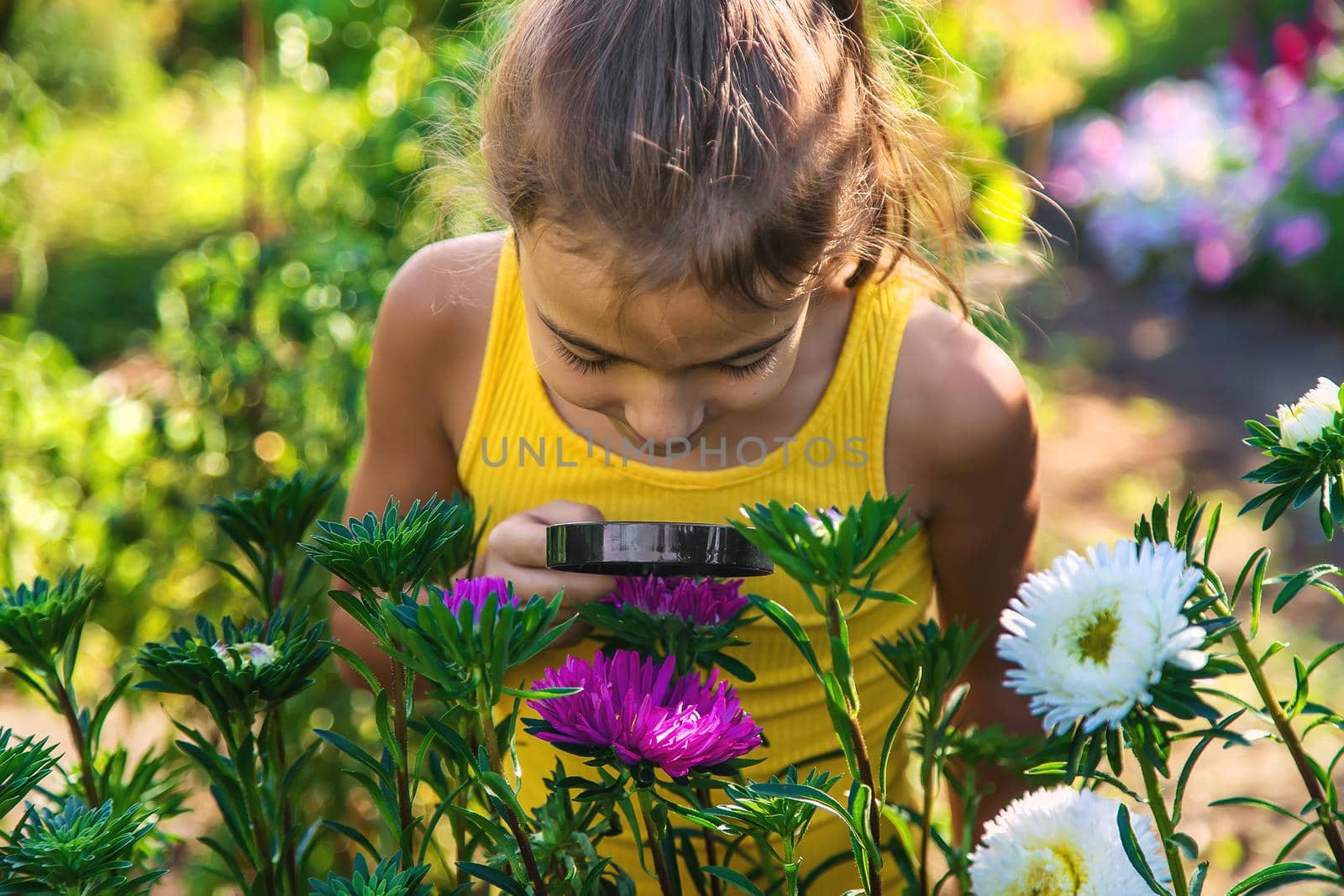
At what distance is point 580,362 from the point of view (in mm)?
993

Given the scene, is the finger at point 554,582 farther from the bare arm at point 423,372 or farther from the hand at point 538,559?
the bare arm at point 423,372

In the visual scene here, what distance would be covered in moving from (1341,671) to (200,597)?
2.48m

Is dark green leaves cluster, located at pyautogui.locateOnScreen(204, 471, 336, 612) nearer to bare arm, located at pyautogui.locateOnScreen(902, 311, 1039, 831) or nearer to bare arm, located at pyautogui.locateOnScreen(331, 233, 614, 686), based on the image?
bare arm, located at pyautogui.locateOnScreen(331, 233, 614, 686)

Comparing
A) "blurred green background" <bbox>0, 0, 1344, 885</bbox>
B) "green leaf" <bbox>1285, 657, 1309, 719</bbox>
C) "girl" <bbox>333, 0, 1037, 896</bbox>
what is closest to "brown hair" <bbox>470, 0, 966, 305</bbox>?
"girl" <bbox>333, 0, 1037, 896</bbox>

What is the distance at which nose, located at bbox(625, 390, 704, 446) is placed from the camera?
3.15 feet

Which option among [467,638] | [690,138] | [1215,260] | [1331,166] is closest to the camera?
[467,638]

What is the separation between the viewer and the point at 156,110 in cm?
679

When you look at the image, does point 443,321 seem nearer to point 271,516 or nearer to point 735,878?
point 271,516

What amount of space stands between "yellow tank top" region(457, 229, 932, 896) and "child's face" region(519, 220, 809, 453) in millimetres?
226

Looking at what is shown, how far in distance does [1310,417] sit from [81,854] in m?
0.68

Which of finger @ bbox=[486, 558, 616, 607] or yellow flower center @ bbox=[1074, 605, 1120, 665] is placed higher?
finger @ bbox=[486, 558, 616, 607]

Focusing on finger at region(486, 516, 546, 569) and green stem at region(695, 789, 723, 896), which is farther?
finger at region(486, 516, 546, 569)

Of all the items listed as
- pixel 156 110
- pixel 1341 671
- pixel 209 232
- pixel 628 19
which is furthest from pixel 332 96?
pixel 156 110

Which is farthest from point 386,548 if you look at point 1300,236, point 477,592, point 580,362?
point 1300,236
